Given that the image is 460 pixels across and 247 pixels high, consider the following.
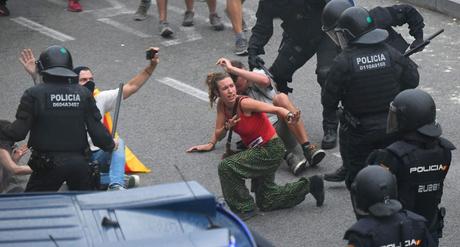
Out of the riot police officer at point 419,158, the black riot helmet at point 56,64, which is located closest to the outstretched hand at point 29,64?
the black riot helmet at point 56,64

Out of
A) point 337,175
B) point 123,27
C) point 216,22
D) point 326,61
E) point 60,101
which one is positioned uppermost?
point 60,101

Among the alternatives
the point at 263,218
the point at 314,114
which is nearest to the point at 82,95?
the point at 263,218

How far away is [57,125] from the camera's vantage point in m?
7.42

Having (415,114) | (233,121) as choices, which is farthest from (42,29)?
(415,114)

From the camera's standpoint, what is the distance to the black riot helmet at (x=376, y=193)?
5664 mm

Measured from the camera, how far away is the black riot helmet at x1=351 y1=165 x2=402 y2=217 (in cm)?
566

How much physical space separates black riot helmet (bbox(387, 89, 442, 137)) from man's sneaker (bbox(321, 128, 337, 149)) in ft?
10.2

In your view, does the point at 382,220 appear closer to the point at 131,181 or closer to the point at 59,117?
the point at 59,117

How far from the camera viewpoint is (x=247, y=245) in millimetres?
4379

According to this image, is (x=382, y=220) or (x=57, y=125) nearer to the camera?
(x=382, y=220)

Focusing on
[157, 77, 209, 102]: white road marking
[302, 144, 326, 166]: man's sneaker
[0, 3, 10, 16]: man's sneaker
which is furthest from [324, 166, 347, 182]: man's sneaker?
[0, 3, 10, 16]: man's sneaker

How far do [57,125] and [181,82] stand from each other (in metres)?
4.46

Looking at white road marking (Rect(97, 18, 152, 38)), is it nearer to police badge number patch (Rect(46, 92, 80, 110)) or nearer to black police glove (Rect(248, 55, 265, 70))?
black police glove (Rect(248, 55, 265, 70))

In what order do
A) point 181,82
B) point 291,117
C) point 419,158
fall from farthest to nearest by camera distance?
point 181,82, point 291,117, point 419,158
